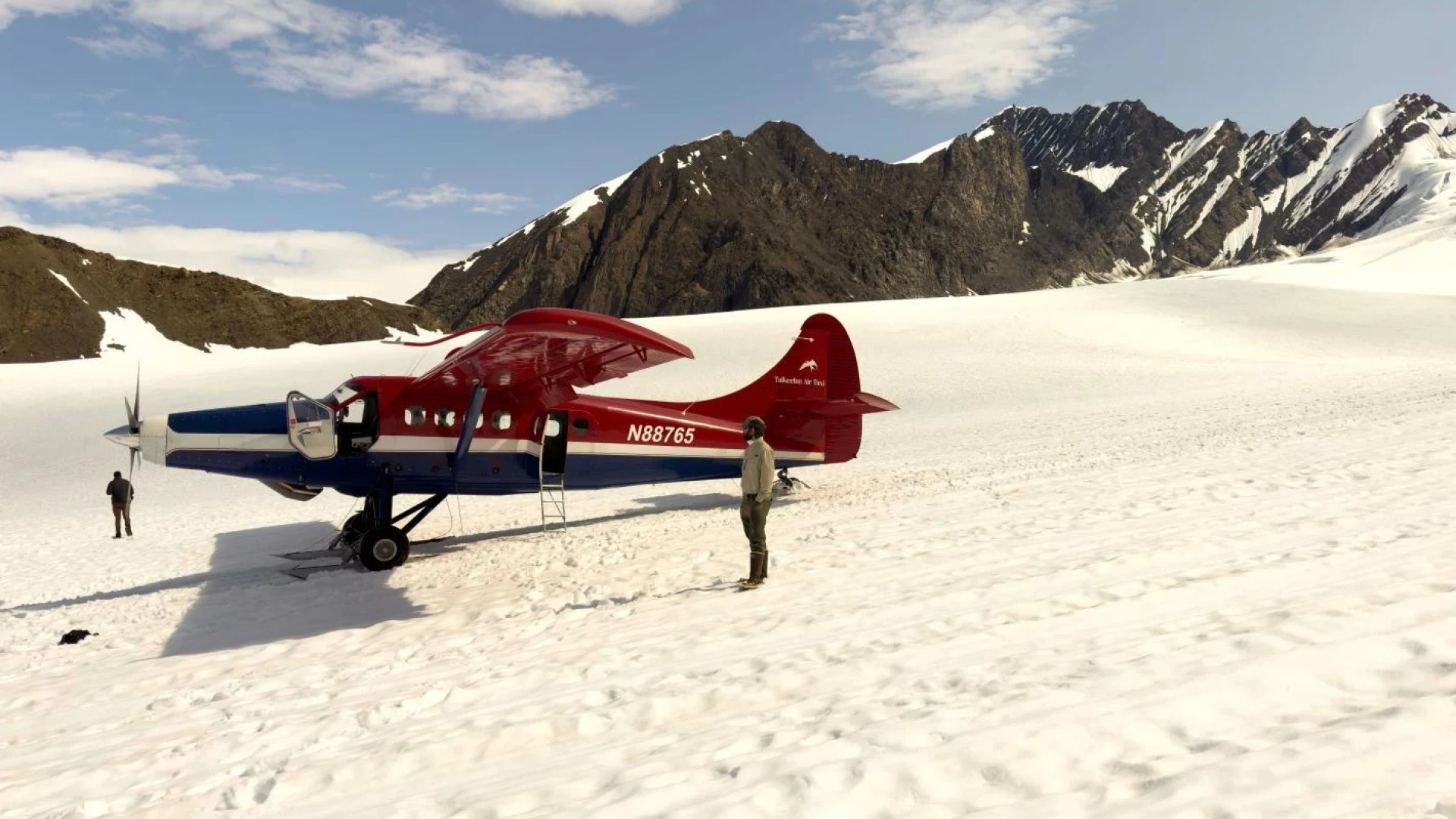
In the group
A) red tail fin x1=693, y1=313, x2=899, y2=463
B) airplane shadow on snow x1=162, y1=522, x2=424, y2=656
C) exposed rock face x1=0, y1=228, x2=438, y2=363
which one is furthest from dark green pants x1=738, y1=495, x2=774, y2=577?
exposed rock face x1=0, y1=228, x2=438, y2=363

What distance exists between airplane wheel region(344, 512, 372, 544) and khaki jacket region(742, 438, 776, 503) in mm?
5974

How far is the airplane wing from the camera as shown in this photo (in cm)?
763

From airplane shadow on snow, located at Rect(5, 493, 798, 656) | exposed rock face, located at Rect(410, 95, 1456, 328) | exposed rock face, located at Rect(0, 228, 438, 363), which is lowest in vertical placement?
airplane shadow on snow, located at Rect(5, 493, 798, 656)

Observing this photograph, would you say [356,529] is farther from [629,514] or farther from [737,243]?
[737,243]

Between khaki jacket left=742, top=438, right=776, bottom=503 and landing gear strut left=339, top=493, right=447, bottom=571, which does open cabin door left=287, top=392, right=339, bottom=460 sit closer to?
landing gear strut left=339, top=493, right=447, bottom=571

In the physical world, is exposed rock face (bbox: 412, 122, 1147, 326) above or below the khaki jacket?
above

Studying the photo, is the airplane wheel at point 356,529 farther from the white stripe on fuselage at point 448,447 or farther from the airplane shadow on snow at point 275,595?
the white stripe on fuselage at point 448,447

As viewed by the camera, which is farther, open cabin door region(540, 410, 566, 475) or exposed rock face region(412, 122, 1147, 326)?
exposed rock face region(412, 122, 1147, 326)

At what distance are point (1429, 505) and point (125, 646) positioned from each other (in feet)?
37.8

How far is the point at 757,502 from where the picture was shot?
24.1 ft

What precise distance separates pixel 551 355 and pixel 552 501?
8.57 feet

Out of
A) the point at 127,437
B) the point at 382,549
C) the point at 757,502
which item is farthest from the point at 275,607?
the point at 757,502

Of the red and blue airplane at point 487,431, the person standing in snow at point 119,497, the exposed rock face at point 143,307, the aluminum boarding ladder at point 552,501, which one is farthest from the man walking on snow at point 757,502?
the exposed rock face at point 143,307

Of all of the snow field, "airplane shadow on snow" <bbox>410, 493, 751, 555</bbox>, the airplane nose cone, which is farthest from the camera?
"airplane shadow on snow" <bbox>410, 493, 751, 555</bbox>
